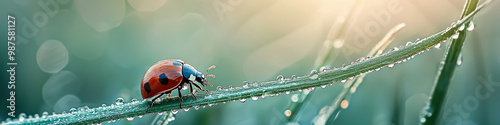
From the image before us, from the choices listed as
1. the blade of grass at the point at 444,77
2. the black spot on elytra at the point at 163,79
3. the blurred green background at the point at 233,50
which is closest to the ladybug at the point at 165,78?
the black spot on elytra at the point at 163,79

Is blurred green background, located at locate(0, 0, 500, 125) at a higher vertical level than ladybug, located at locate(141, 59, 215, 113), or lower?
higher

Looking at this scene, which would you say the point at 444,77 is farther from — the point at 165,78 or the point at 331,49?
the point at 165,78

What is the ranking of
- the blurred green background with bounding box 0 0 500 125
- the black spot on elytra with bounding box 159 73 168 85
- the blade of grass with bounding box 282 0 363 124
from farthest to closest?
1. the blurred green background with bounding box 0 0 500 125
2. the black spot on elytra with bounding box 159 73 168 85
3. the blade of grass with bounding box 282 0 363 124

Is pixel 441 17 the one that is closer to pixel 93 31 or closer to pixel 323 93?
pixel 323 93

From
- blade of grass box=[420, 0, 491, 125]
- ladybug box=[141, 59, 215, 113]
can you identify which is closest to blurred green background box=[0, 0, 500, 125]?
ladybug box=[141, 59, 215, 113]

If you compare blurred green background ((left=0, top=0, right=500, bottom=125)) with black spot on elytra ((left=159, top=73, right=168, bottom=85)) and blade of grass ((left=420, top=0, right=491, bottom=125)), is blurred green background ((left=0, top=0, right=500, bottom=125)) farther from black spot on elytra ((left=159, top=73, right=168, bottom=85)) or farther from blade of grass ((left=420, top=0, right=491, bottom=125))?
blade of grass ((left=420, top=0, right=491, bottom=125))

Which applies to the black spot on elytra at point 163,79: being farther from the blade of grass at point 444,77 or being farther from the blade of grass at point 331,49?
the blade of grass at point 444,77

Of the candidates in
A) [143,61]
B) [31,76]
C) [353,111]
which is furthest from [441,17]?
[31,76]
